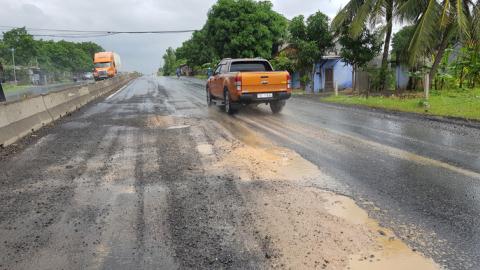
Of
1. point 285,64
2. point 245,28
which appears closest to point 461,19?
point 285,64

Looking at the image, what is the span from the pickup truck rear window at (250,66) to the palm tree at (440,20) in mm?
7007

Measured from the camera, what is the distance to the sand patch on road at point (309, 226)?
3592mm

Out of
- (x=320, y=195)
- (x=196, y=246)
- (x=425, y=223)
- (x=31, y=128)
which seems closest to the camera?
(x=196, y=246)

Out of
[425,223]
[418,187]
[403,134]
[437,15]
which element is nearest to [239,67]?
[403,134]

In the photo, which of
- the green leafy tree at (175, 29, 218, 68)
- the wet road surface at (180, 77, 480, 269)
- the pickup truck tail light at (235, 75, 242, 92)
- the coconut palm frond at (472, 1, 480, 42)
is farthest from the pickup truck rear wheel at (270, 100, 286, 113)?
the green leafy tree at (175, 29, 218, 68)

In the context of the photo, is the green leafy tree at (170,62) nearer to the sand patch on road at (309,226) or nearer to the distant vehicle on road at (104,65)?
the distant vehicle on road at (104,65)

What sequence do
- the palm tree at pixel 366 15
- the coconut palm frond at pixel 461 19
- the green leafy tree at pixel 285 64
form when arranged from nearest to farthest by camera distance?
1. the coconut palm frond at pixel 461 19
2. the palm tree at pixel 366 15
3. the green leafy tree at pixel 285 64

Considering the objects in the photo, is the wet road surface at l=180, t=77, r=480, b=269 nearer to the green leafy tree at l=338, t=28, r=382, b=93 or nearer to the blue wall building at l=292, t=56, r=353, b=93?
the green leafy tree at l=338, t=28, r=382, b=93

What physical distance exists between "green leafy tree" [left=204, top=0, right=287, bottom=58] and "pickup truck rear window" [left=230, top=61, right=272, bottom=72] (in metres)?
26.5

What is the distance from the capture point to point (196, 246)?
12.9 feet

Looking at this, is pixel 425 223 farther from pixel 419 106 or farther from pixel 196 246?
pixel 419 106

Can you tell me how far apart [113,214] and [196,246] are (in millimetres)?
1347

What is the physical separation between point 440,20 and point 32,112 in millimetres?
15943

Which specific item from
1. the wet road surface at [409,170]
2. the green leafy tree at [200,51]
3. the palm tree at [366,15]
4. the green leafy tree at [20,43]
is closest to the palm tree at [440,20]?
the palm tree at [366,15]
